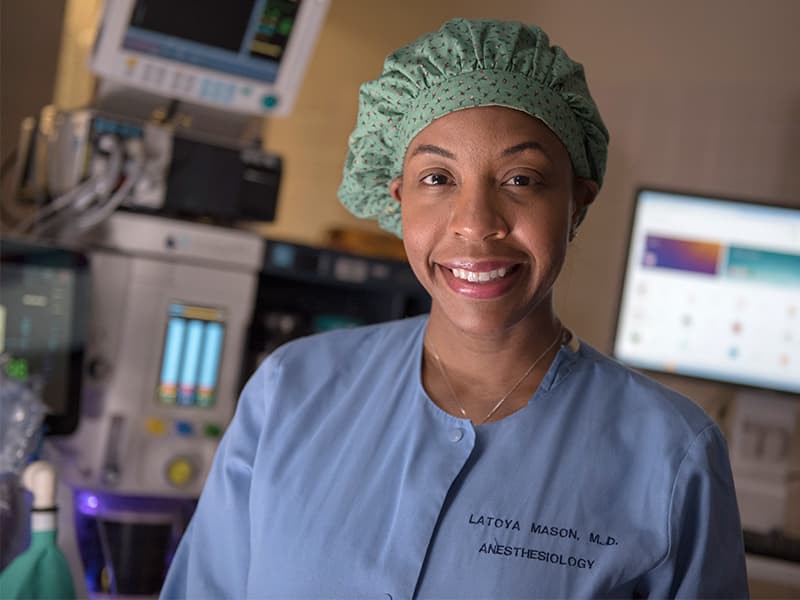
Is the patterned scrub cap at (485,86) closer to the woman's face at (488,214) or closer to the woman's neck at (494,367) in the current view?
the woman's face at (488,214)

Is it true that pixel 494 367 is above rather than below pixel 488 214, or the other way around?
below

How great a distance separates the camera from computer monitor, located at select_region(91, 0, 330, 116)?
1644 millimetres

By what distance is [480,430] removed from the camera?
0.99m

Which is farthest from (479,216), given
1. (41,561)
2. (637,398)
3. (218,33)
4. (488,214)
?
(218,33)

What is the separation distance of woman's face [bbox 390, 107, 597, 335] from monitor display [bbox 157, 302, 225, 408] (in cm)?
75

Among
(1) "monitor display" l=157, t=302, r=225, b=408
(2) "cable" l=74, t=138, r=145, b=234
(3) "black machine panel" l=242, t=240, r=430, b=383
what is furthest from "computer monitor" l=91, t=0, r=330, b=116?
(1) "monitor display" l=157, t=302, r=225, b=408

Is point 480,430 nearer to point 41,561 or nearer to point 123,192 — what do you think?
point 41,561

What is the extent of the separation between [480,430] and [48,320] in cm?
81

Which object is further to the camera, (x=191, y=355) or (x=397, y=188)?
(x=191, y=355)

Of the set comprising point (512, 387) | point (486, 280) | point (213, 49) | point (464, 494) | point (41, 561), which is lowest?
point (41, 561)

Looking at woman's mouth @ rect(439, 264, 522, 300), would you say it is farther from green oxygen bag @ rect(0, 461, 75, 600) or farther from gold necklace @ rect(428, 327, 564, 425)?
green oxygen bag @ rect(0, 461, 75, 600)

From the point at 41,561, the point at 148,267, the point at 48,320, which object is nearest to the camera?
the point at 41,561

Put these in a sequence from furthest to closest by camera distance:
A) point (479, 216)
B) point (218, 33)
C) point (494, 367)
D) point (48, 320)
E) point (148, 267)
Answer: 1. point (218, 33)
2. point (148, 267)
3. point (48, 320)
4. point (494, 367)
5. point (479, 216)

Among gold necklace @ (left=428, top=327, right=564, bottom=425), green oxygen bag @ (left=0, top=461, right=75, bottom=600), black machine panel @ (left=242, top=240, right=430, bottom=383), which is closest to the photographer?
gold necklace @ (left=428, top=327, right=564, bottom=425)
